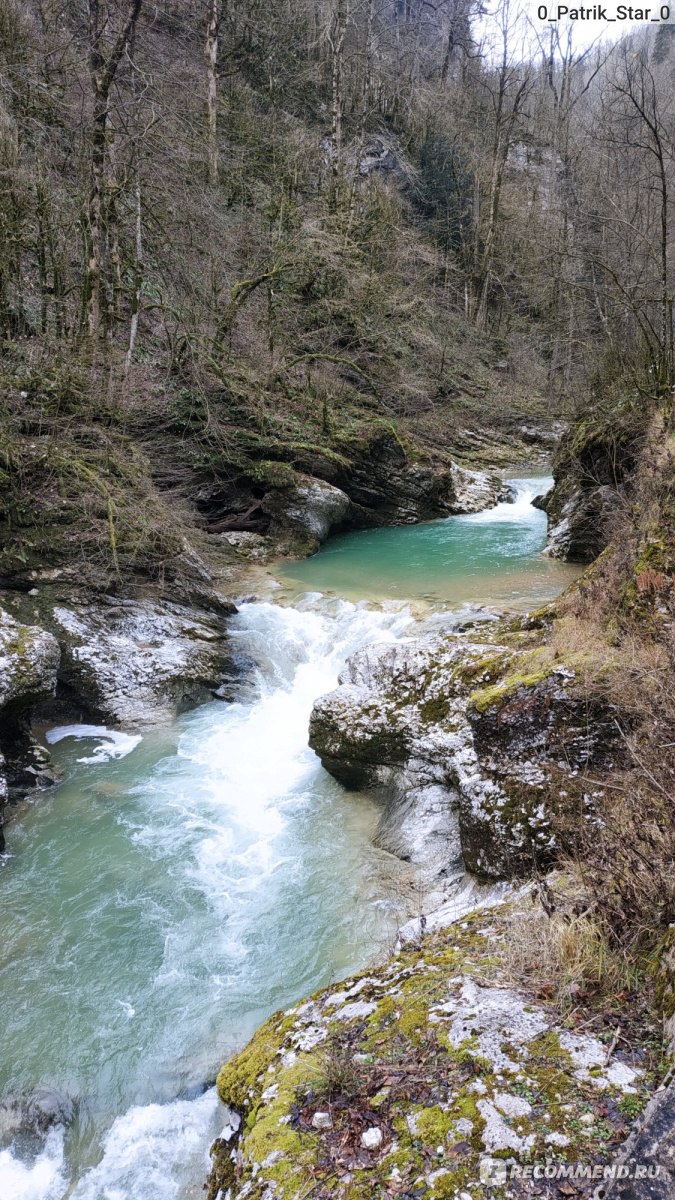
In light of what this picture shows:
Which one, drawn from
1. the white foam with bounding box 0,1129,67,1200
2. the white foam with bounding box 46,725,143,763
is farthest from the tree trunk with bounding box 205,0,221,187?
the white foam with bounding box 0,1129,67,1200

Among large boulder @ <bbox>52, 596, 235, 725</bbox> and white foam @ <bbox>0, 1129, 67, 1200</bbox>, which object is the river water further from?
large boulder @ <bbox>52, 596, 235, 725</bbox>

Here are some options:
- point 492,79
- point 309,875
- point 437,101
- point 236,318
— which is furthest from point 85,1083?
point 492,79

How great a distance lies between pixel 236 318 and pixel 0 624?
1120cm

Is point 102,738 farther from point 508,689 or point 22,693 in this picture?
point 508,689

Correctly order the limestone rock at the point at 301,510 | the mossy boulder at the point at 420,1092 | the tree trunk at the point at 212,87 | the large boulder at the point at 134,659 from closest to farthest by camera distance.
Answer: the mossy boulder at the point at 420,1092
the large boulder at the point at 134,659
the limestone rock at the point at 301,510
the tree trunk at the point at 212,87

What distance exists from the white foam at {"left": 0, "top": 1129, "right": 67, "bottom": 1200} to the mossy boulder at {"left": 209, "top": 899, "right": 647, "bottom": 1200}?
1.75 meters

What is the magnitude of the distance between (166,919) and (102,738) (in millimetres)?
3146

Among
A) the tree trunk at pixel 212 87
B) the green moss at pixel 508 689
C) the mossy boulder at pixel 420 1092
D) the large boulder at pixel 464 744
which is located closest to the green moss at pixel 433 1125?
the mossy boulder at pixel 420 1092

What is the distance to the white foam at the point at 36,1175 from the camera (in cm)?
345

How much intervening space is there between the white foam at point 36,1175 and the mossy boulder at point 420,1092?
1.75 meters

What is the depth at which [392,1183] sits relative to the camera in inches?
70.0

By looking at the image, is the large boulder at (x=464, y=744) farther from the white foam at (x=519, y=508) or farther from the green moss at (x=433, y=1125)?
the white foam at (x=519, y=508)

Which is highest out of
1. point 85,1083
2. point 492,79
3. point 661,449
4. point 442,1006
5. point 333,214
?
point 492,79

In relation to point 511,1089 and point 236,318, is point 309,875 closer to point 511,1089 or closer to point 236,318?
point 511,1089
